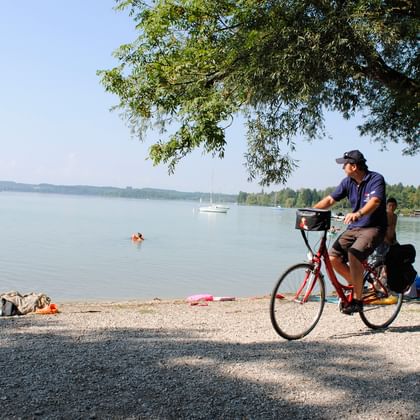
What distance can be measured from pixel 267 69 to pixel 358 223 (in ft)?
12.6

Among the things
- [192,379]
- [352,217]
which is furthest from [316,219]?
[192,379]

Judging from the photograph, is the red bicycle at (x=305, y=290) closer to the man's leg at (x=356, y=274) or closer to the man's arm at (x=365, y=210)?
the man's leg at (x=356, y=274)

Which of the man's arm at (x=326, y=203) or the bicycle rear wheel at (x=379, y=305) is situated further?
the bicycle rear wheel at (x=379, y=305)

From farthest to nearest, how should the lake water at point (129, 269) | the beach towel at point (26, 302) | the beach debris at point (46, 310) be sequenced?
1. the lake water at point (129, 269)
2. the beach towel at point (26, 302)
3. the beach debris at point (46, 310)

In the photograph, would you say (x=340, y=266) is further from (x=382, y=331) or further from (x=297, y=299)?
(x=382, y=331)

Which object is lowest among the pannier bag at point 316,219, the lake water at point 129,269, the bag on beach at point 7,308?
the lake water at point 129,269

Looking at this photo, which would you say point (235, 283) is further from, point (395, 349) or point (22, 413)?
point (22, 413)

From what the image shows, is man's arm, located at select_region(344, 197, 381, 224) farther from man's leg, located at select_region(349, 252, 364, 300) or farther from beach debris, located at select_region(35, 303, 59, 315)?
beach debris, located at select_region(35, 303, 59, 315)

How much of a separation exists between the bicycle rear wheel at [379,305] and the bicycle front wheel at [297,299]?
78 centimetres

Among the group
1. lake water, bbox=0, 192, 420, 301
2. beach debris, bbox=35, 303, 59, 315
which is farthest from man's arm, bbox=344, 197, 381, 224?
lake water, bbox=0, 192, 420, 301

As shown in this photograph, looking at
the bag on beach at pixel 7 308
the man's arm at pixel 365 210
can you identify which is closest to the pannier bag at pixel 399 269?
the man's arm at pixel 365 210

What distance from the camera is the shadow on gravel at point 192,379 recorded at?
3.55 metres

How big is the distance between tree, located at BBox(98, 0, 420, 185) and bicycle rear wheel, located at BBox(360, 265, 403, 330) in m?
3.90

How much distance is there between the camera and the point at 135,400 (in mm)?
3641
